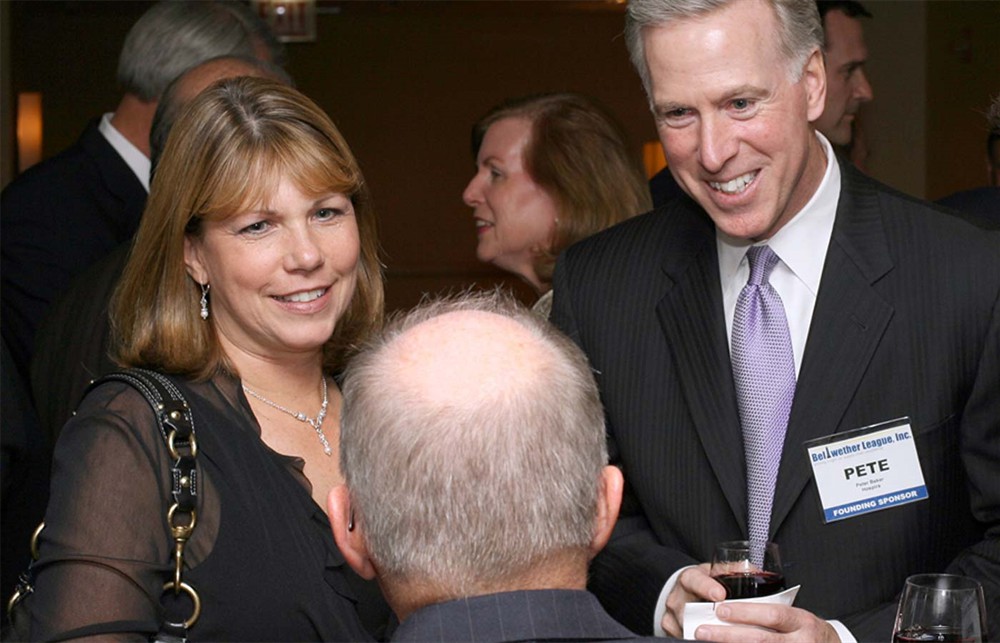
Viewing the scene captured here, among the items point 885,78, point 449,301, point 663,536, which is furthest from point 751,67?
point 885,78

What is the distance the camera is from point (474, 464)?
4.73ft

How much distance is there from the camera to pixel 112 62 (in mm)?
12008

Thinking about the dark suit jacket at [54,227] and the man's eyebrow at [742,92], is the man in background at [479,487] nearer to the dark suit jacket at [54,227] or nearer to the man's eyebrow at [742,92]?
the man's eyebrow at [742,92]

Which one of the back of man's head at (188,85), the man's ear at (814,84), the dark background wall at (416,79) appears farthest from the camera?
the dark background wall at (416,79)

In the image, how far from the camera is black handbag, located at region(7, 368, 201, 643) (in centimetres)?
199

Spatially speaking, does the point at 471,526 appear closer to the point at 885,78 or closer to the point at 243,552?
the point at 243,552

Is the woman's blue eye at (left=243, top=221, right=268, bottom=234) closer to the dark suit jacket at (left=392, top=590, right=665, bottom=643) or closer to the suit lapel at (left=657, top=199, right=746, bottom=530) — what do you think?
the suit lapel at (left=657, top=199, right=746, bottom=530)

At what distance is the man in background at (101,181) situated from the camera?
368cm

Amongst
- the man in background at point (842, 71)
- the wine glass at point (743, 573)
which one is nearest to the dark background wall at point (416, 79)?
the man in background at point (842, 71)

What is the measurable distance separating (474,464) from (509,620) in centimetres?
17

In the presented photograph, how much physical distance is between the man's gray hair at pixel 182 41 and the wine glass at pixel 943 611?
8.39ft

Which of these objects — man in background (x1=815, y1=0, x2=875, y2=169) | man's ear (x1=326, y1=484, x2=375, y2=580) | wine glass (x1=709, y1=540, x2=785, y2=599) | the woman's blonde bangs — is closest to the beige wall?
man in background (x1=815, y1=0, x2=875, y2=169)

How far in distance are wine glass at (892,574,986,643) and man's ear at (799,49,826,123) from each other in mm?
831

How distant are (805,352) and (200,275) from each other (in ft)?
3.49
